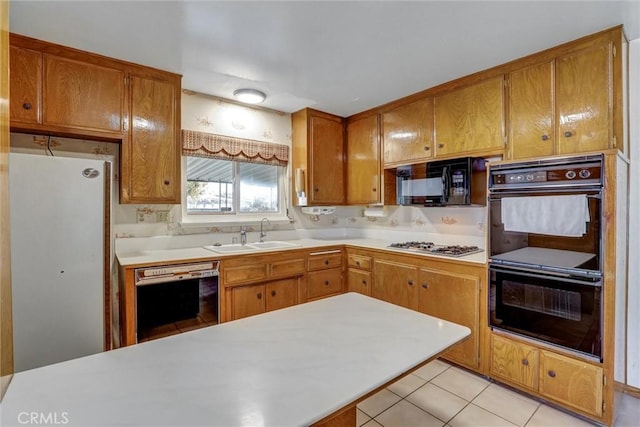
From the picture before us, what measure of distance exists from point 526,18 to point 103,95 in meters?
2.87

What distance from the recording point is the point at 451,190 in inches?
106

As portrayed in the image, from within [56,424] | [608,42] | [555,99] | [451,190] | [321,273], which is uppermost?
[608,42]

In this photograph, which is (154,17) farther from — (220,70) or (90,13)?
(220,70)

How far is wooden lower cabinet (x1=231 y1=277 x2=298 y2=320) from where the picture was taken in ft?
8.55

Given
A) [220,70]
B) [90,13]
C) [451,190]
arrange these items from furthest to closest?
[451,190]
[220,70]
[90,13]

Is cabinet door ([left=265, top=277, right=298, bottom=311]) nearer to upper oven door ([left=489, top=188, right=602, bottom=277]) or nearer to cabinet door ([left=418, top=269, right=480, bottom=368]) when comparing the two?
cabinet door ([left=418, top=269, right=480, bottom=368])

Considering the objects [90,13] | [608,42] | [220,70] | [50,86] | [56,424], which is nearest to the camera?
[56,424]

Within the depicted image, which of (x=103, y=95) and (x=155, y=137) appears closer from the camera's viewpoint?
(x=103, y=95)

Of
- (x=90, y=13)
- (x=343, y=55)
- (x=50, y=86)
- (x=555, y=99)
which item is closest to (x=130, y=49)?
(x=90, y=13)

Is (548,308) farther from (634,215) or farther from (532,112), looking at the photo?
(532,112)

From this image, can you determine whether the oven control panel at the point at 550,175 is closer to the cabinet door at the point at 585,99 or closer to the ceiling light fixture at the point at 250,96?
the cabinet door at the point at 585,99

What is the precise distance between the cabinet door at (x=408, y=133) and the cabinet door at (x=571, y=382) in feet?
5.93

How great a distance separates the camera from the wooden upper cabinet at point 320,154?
345 centimetres

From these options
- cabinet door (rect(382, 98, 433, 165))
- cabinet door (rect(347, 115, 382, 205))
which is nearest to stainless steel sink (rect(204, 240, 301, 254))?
cabinet door (rect(347, 115, 382, 205))
